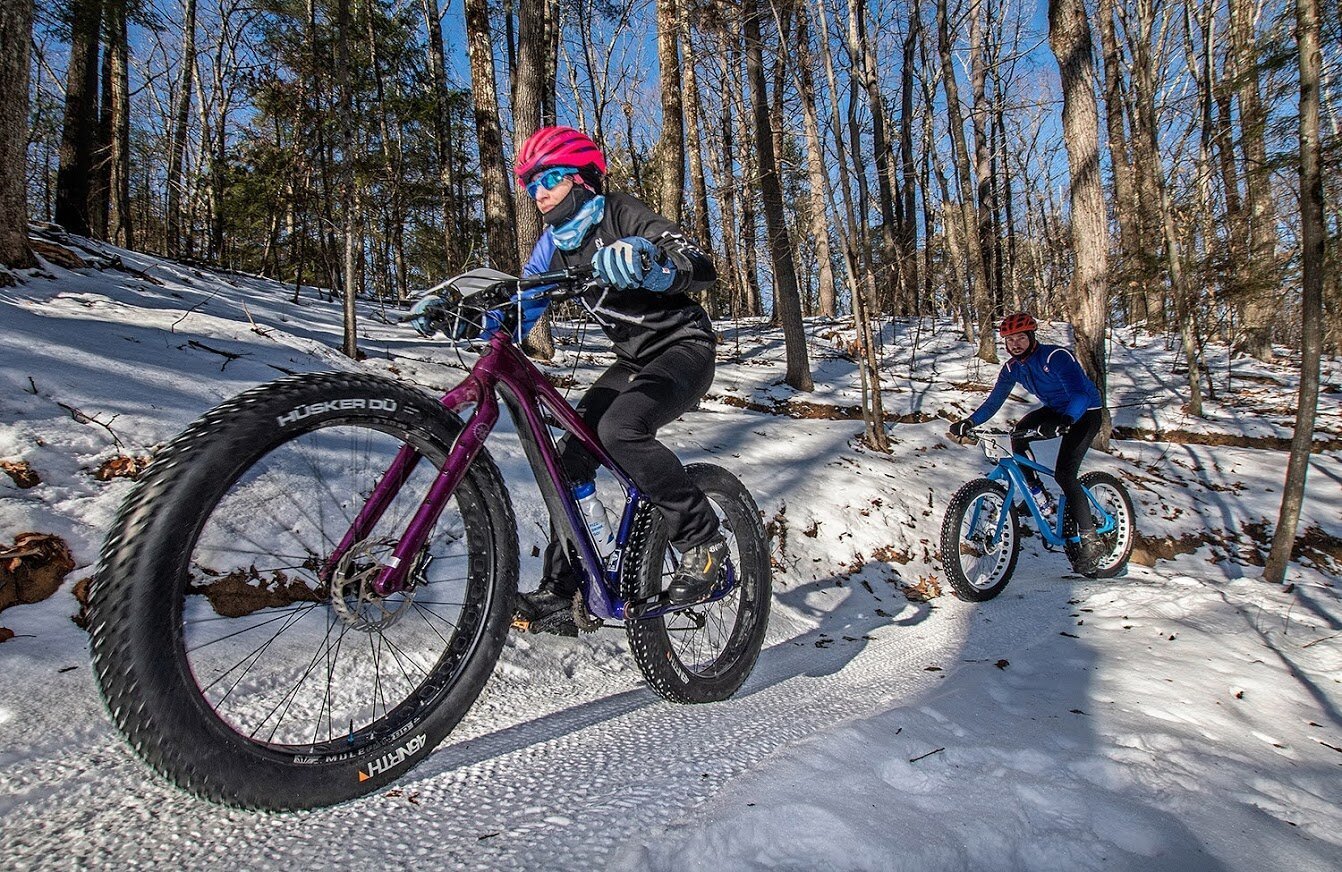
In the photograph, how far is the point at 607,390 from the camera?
2.70 metres

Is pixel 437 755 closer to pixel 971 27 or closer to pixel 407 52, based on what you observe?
pixel 407 52

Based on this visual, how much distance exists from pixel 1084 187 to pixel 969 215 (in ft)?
29.8

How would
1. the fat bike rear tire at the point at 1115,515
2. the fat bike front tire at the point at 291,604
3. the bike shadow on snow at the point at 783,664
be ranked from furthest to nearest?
the fat bike rear tire at the point at 1115,515 → the bike shadow on snow at the point at 783,664 → the fat bike front tire at the point at 291,604

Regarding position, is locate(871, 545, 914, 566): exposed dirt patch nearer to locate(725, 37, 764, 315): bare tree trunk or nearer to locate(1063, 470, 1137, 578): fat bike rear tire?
locate(1063, 470, 1137, 578): fat bike rear tire

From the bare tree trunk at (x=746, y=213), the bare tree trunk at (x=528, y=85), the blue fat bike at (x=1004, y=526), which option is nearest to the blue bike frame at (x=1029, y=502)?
the blue fat bike at (x=1004, y=526)

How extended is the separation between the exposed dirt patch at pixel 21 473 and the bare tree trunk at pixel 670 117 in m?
8.95

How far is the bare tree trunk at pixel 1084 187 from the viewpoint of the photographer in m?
8.46

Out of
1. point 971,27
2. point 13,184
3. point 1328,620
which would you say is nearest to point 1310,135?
point 1328,620

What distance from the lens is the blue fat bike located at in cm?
517

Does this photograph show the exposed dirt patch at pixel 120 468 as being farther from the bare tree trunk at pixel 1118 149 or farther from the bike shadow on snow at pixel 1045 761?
the bare tree trunk at pixel 1118 149

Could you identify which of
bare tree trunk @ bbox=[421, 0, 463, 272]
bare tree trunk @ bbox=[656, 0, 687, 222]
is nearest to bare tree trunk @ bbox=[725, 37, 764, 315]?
bare tree trunk @ bbox=[656, 0, 687, 222]

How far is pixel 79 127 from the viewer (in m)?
10.4

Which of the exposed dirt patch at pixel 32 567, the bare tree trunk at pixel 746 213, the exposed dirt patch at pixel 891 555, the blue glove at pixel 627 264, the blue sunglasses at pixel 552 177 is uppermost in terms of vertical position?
the bare tree trunk at pixel 746 213

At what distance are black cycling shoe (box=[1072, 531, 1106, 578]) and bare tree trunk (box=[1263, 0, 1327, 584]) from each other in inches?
60.8
